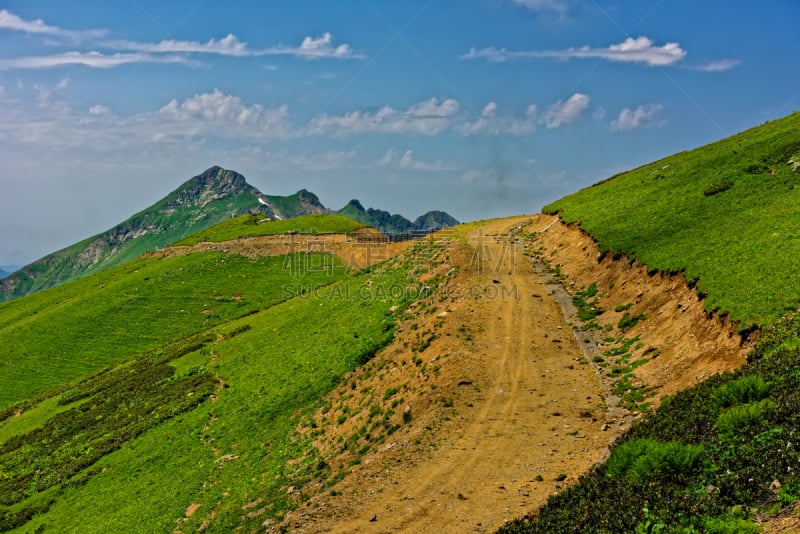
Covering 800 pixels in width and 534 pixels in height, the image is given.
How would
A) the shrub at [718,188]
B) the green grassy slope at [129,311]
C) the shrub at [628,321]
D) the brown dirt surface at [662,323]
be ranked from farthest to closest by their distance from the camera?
the green grassy slope at [129,311] < the shrub at [718,188] < the shrub at [628,321] < the brown dirt surface at [662,323]

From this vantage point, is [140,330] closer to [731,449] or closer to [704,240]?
[704,240]

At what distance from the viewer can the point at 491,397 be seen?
29641mm

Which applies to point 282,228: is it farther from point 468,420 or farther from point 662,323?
point 662,323

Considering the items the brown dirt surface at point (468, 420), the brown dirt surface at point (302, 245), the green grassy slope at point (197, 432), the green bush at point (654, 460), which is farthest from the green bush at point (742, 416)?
the brown dirt surface at point (302, 245)

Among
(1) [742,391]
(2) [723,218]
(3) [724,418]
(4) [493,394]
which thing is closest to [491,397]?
(4) [493,394]

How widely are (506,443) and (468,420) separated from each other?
10.4ft

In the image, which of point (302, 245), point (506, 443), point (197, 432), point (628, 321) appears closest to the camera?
point (506, 443)

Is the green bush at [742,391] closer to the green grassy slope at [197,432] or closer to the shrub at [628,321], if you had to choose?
the shrub at [628,321]

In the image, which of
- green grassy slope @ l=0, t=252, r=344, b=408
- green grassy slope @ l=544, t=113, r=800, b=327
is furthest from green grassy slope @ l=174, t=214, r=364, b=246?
green grassy slope @ l=544, t=113, r=800, b=327

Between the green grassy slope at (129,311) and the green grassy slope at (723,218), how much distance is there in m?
49.8

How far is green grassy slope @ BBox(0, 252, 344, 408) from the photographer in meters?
77.5

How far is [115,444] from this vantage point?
149 feet

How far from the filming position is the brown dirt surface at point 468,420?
2125 cm

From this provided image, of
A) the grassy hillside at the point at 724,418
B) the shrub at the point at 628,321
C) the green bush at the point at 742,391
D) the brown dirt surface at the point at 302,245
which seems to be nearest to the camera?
the grassy hillside at the point at 724,418
